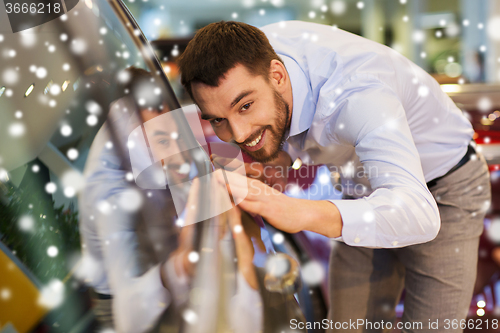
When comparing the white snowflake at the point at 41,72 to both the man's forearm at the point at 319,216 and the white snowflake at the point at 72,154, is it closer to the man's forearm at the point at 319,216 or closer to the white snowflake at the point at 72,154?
the white snowflake at the point at 72,154

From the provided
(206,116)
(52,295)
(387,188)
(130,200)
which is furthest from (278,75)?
(52,295)

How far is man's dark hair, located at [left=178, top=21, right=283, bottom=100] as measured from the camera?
685mm

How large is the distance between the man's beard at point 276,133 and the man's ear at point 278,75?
0.7 inches

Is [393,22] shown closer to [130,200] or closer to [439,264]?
[439,264]

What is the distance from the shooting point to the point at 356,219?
60 centimetres

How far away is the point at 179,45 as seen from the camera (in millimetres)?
851

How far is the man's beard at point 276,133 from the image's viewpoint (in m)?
0.76

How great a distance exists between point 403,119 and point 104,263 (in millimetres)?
548

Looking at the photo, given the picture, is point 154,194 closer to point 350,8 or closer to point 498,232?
point 350,8

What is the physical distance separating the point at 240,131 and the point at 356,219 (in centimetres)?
28

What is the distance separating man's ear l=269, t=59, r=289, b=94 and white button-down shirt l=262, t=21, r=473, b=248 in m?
0.02

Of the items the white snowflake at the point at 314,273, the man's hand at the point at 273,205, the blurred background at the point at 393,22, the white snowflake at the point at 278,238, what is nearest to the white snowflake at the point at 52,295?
the man's hand at the point at 273,205

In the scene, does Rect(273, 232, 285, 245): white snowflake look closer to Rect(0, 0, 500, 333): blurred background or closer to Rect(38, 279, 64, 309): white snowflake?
Rect(0, 0, 500, 333): blurred background

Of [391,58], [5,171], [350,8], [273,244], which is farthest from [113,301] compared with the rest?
[350,8]
